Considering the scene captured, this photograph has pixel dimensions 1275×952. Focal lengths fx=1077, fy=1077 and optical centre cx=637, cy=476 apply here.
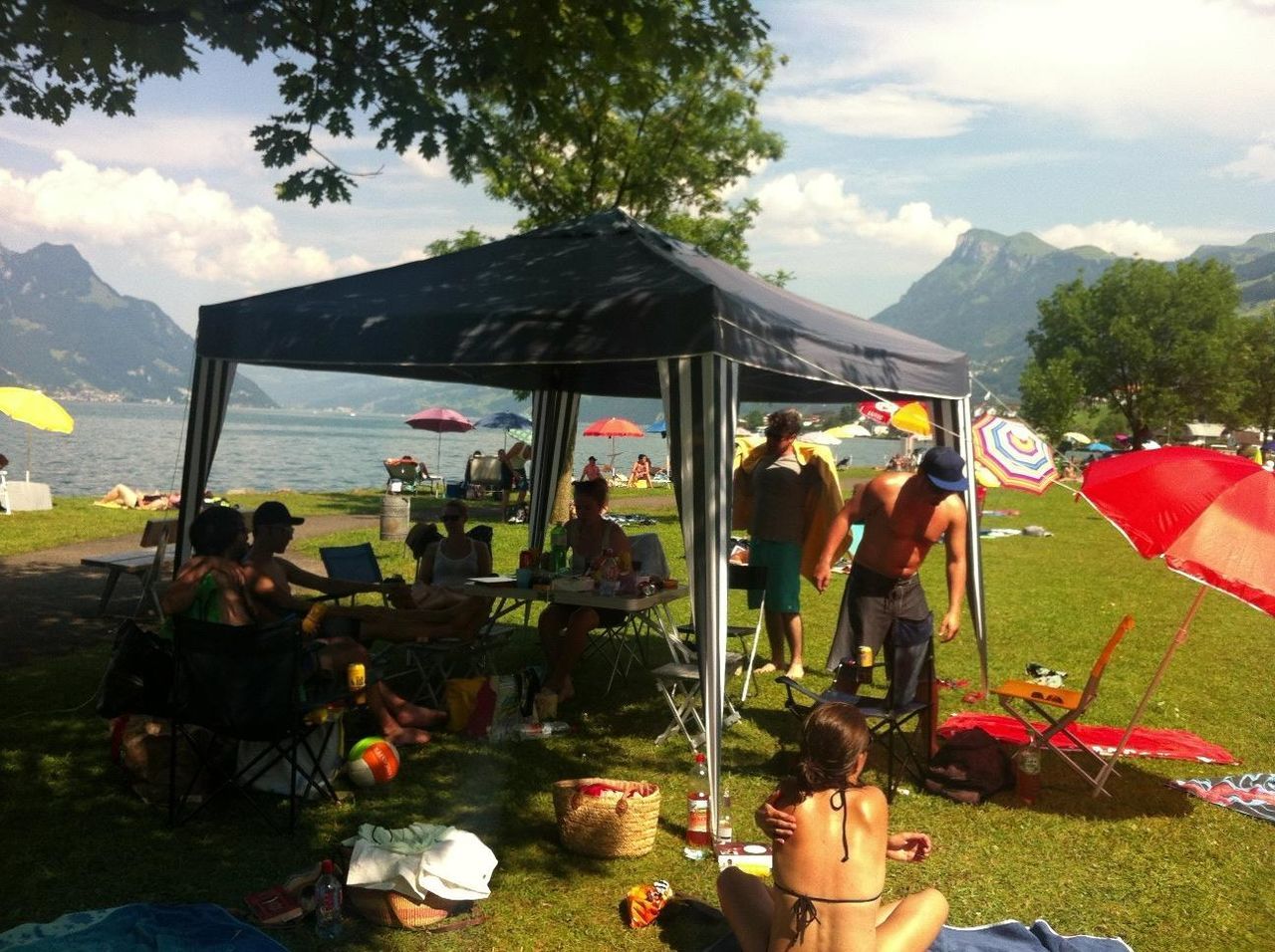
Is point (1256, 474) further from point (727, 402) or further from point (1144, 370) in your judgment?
point (1144, 370)

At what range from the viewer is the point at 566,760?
5.79 metres

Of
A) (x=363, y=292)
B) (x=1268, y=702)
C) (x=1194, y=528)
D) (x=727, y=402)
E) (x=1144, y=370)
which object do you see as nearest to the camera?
(x=1194, y=528)

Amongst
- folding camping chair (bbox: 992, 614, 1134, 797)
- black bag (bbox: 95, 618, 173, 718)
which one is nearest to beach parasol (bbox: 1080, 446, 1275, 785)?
folding camping chair (bbox: 992, 614, 1134, 797)

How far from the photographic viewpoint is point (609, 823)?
14.7 ft

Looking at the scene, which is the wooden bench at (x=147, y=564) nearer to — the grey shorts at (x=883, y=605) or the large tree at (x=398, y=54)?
the large tree at (x=398, y=54)

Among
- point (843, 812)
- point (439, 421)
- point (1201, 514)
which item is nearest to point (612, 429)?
point (439, 421)

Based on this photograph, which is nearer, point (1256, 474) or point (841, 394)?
point (1256, 474)

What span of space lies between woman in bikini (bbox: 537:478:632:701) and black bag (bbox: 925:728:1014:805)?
7.62 feet

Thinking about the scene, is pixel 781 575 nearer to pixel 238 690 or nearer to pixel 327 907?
pixel 238 690

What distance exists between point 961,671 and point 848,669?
3.16 metres

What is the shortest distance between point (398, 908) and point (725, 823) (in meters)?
1.52

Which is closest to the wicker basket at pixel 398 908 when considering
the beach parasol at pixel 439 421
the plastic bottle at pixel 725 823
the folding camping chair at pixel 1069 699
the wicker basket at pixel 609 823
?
the wicker basket at pixel 609 823

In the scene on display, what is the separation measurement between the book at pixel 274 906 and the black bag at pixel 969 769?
126 inches

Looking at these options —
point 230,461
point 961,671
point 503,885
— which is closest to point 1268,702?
point 961,671
